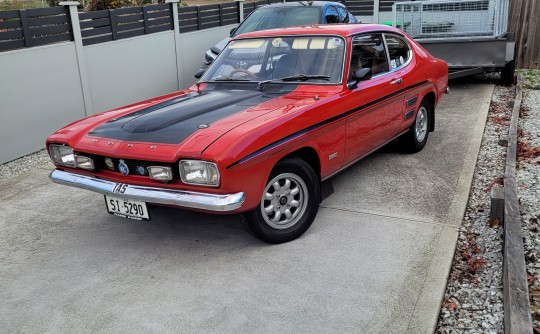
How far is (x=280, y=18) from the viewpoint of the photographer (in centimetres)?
903

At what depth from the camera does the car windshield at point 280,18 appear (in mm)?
8867

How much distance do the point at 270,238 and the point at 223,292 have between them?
2.26ft

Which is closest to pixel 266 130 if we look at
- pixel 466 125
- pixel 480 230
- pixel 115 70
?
pixel 480 230

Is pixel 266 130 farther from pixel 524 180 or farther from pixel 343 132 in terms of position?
pixel 524 180

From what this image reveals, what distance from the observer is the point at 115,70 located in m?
8.22

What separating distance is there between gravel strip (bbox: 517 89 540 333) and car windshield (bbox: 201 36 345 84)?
6.72ft

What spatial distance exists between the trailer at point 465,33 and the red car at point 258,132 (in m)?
4.43

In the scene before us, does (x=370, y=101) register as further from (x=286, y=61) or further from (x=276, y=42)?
(x=276, y=42)

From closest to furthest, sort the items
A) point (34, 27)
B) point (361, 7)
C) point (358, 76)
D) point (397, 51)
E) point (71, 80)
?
1. point (358, 76)
2. point (397, 51)
3. point (34, 27)
4. point (71, 80)
5. point (361, 7)

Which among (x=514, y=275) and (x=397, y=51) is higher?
(x=397, y=51)

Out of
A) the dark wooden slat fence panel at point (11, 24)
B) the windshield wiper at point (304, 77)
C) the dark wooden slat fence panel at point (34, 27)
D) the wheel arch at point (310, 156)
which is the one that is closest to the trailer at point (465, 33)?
the windshield wiper at point (304, 77)

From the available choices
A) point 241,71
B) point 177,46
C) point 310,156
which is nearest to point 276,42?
point 241,71

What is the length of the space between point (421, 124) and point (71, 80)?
4986 mm

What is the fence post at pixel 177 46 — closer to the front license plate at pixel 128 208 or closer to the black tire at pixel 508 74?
the front license plate at pixel 128 208
